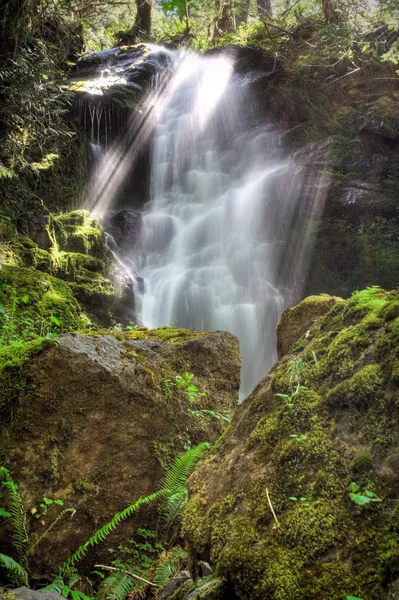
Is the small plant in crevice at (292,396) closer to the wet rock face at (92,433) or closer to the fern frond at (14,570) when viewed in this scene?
the wet rock face at (92,433)

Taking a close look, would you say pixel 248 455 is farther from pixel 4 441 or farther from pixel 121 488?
pixel 4 441

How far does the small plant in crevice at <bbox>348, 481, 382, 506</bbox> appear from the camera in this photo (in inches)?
50.7

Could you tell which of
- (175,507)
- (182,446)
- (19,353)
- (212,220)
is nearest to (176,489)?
(175,507)

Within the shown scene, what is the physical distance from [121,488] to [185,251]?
9.90 meters

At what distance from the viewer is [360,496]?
1309 mm

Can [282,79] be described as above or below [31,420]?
above

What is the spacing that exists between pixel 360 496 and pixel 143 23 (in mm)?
23374

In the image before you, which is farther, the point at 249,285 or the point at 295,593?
the point at 249,285

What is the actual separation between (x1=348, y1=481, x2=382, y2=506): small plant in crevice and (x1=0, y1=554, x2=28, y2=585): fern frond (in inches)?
69.9

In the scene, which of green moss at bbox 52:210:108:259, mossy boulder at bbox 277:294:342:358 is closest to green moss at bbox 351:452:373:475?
mossy boulder at bbox 277:294:342:358

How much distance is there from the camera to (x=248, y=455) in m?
1.90

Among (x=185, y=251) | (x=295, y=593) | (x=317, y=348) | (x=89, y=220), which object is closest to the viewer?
(x=295, y=593)

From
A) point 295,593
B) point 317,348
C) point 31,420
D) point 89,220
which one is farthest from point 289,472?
point 89,220

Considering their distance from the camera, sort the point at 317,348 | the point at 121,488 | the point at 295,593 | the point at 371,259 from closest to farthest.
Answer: the point at 295,593 < the point at 317,348 < the point at 121,488 < the point at 371,259
